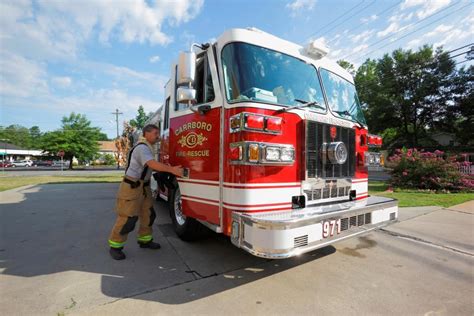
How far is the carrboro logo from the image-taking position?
3.40 m

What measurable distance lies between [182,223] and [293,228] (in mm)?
2219

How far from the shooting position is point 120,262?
137 inches

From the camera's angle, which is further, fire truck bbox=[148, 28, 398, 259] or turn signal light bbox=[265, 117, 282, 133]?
turn signal light bbox=[265, 117, 282, 133]

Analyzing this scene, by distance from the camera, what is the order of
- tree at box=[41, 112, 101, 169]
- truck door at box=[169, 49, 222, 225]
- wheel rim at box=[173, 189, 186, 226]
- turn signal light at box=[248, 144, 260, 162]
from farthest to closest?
tree at box=[41, 112, 101, 169]
wheel rim at box=[173, 189, 186, 226]
truck door at box=[169, 49, 222, 225]
turn signal light at box=[248, 144, 260, 162]

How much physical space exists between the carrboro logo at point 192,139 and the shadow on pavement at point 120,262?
4.93 feet

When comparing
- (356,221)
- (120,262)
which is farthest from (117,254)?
(356,221)

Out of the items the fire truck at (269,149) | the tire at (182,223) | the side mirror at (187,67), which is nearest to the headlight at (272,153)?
the fire truck at (269,149)

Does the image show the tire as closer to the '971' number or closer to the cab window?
the cab window

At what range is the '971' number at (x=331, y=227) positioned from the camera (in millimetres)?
2725

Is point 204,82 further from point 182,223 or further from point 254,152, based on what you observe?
point 182,223

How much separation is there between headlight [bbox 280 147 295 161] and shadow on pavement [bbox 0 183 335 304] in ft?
4.52

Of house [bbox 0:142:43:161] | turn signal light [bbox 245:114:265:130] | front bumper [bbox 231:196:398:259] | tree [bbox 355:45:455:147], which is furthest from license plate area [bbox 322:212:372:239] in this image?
house [bbox 0:142:43:161]

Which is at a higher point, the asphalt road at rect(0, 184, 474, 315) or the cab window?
the cab window

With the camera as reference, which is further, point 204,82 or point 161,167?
point 161,167
